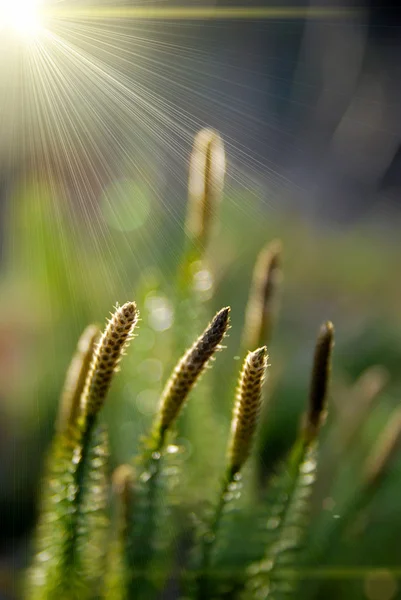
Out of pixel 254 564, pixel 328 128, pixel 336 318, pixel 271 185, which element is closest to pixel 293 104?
pixel 328 128

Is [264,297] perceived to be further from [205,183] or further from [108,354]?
[108,354]

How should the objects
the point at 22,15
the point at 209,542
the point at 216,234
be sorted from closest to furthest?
1. the point at 209,542
2. the point at 216,234
3. the point at 22,15

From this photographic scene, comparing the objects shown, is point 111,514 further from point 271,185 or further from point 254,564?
point 271,185

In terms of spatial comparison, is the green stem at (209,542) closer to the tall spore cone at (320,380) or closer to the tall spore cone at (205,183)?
the tall spore cone at (320,380)

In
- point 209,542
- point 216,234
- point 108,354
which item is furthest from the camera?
point 216,234

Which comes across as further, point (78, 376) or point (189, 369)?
point (78, 376)

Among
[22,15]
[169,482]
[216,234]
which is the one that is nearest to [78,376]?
[169,482]
